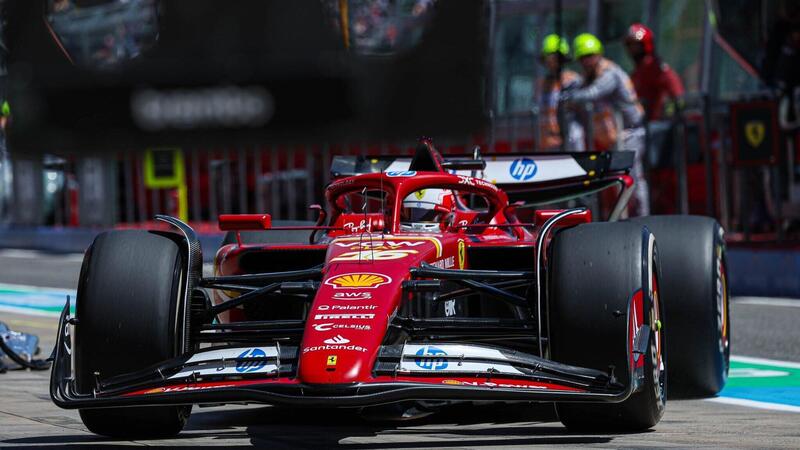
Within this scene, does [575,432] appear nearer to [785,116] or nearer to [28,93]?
[785,116]

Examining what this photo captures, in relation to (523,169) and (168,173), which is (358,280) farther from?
(168,173)

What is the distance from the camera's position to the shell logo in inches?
250

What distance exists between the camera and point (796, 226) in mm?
14172

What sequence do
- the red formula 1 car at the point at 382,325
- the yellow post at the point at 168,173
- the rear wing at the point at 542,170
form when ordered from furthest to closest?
the yellow post at the point at 168,173
the rear wing at the point at 542,170
the red formula 1 car at the point at 382,325

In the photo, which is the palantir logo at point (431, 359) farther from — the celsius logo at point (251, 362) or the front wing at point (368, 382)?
the celsius logo at point (251, 362)

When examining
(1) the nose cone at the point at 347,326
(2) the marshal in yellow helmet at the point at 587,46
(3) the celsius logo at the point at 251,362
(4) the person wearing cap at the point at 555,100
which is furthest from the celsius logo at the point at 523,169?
(4) the person wearing cap at the point at 555,100

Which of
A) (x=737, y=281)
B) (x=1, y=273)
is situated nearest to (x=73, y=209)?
(x=1, y=273)

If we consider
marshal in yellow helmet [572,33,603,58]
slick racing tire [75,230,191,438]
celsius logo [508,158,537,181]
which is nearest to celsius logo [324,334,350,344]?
slick racing tire [75,230,191,438]

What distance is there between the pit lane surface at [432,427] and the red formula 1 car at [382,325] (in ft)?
0.47

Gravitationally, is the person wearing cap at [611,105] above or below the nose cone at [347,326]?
above

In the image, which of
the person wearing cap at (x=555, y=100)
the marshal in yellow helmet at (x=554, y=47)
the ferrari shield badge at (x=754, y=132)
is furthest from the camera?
the person wearing cap at (x=555, y=100)

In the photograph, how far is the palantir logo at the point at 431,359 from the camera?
19.6 ft

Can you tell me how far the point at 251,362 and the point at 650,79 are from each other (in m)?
9.51

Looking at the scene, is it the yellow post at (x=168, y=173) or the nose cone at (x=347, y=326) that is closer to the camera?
the nose cone at (x=347, y=326)
